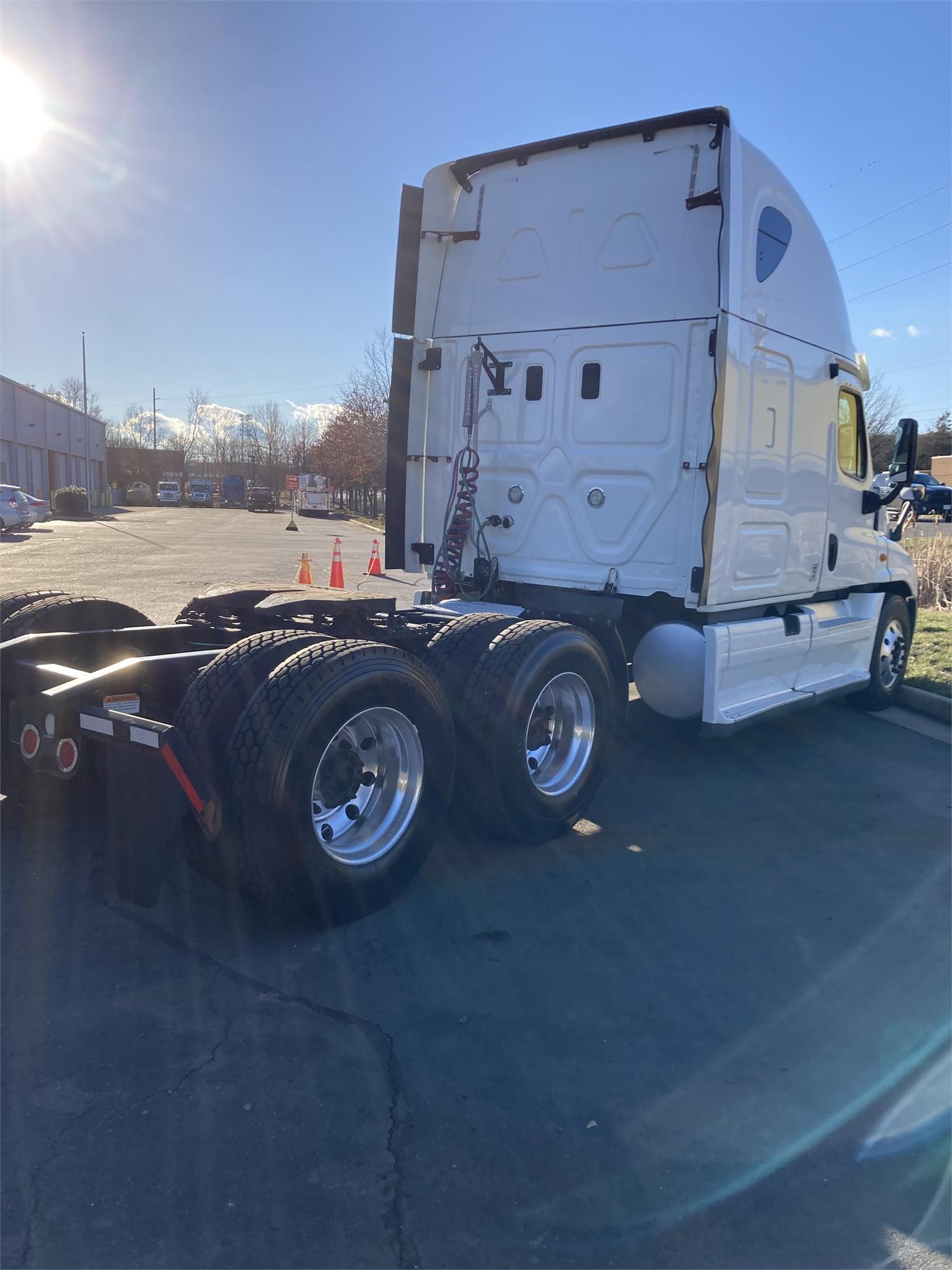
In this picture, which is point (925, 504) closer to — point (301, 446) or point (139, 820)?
point (139, 820)

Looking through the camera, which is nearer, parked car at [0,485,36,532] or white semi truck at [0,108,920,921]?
white semi truck at [0,108,920,921]

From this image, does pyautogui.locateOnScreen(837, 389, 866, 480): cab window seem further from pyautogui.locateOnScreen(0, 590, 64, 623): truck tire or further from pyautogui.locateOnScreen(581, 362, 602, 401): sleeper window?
pyautogui.locateOnScreen(0, 590, 64, 623): truck tire

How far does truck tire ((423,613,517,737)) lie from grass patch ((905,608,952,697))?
17.9ft

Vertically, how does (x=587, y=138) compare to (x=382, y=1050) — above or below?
above

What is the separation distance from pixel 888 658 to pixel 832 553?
1.65 m

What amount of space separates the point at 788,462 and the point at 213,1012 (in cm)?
511

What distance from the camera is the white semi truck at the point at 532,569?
3.67 meters

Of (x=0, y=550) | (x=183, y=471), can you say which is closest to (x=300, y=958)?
(x=0, y=550)

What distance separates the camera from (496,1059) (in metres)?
3.09

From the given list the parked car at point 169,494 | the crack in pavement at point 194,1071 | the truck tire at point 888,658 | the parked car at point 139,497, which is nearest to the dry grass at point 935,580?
the truck tire at point 888,658

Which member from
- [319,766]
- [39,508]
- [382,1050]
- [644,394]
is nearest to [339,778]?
[319,766]

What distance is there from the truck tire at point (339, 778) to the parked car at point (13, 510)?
99.5 feet

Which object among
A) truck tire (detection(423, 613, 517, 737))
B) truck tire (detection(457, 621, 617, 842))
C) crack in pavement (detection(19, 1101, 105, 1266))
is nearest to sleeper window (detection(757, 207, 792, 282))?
truck tire (detection(457, 621, 617, 842))

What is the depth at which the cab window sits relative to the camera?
24.0 feet
